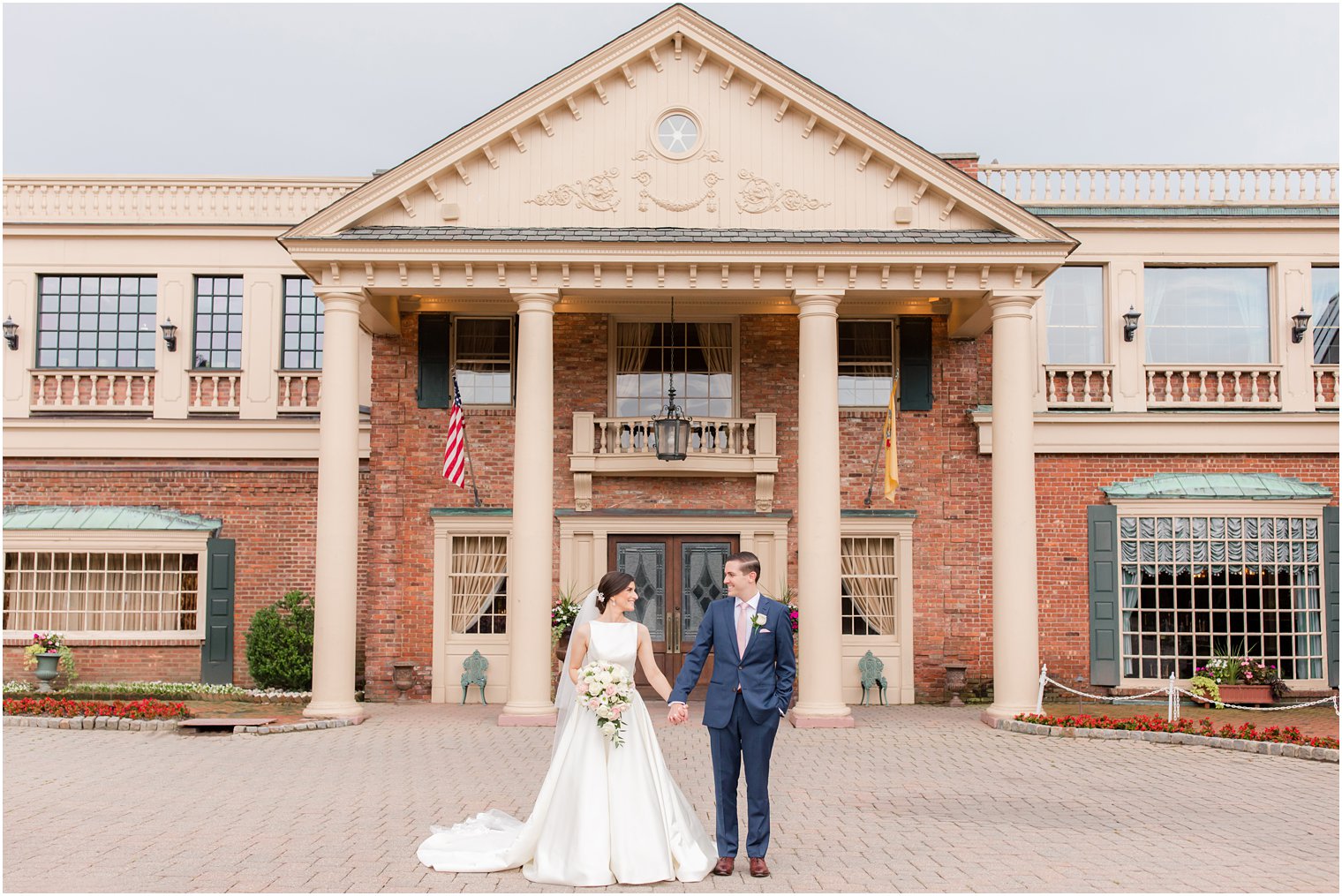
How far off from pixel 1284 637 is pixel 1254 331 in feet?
16.1

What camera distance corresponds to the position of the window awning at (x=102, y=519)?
63.2 feet

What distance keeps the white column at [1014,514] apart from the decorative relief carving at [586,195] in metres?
5.31

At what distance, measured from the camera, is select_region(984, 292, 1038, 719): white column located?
50.6 feet

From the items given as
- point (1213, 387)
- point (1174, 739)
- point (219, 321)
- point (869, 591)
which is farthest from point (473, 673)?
point (1213, 387)

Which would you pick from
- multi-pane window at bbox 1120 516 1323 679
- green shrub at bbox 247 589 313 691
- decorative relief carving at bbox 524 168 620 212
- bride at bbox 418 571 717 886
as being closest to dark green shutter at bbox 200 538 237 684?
green shrub at bbox 247 589 313 691

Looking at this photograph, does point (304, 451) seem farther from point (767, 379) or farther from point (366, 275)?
point (767, 379)

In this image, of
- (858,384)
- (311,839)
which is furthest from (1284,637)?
(311,839)

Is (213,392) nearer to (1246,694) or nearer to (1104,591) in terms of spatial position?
(1104,591)

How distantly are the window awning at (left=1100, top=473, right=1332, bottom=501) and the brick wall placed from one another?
43.0 feet

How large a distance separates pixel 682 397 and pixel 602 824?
1123 centimetres

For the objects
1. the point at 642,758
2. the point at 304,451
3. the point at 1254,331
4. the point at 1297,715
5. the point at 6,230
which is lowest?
the point at 1297,715

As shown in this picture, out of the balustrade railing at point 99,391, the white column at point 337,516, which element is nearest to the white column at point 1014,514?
the white column at point 337,516

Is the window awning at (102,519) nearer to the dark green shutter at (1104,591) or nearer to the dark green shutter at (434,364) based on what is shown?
the dark green shutter at (434,364)

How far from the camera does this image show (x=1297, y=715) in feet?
54.2
